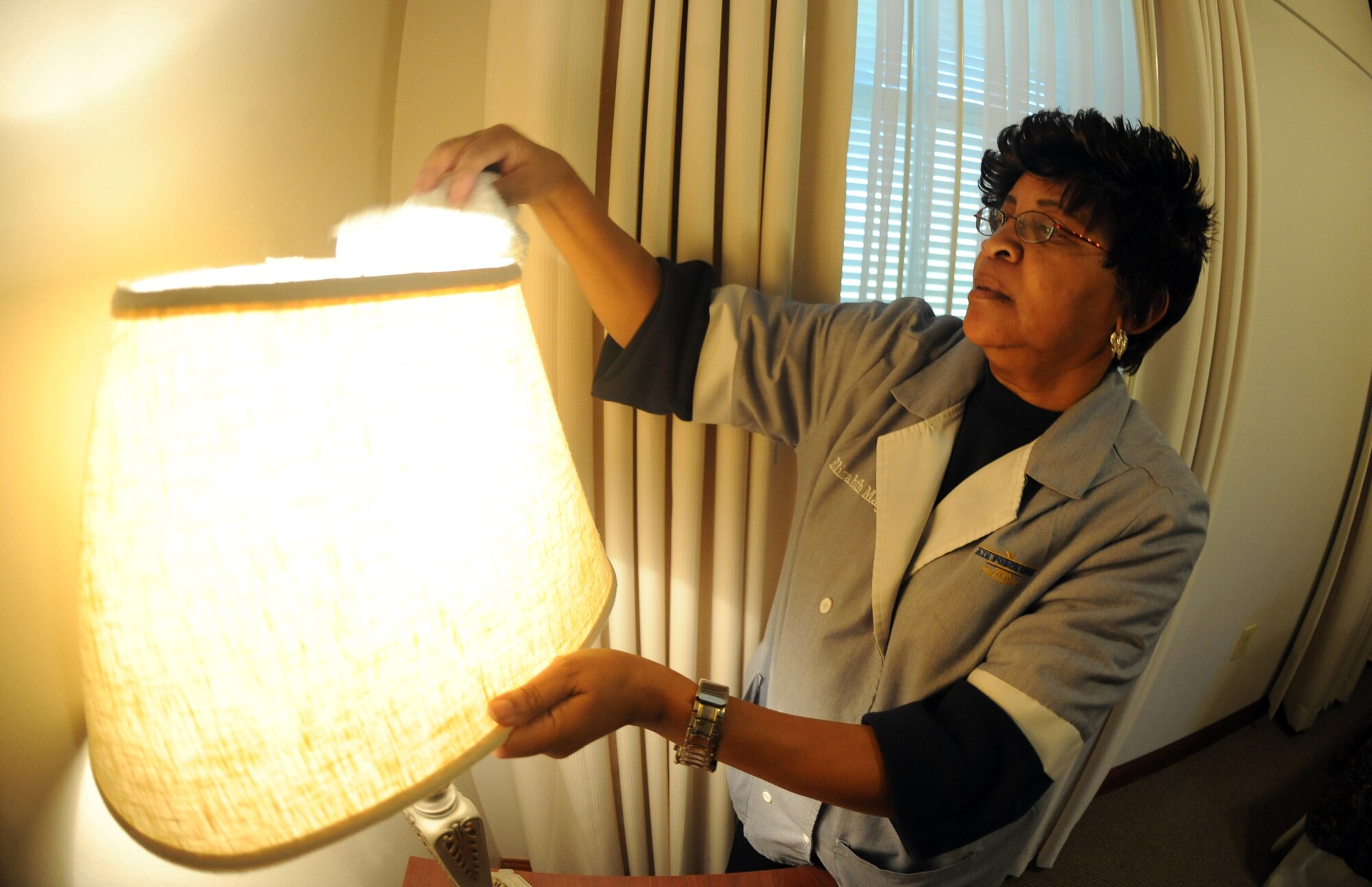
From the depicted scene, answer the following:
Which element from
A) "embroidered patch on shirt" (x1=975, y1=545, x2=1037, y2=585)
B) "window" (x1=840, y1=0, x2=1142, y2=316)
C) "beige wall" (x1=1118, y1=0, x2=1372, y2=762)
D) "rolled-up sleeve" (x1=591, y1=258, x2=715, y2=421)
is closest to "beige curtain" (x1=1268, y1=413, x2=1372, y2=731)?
"beige wall" (x1=1118, y1=0, x2=1372, y2=762)

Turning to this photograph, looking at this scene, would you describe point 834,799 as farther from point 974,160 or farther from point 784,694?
point 974,160

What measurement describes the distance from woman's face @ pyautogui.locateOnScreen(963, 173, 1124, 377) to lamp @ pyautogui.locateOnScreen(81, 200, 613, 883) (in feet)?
2.41

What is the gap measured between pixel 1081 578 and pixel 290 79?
1.16 m

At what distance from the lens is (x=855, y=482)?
94cm

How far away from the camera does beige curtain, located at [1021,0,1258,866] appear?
1.36 meters

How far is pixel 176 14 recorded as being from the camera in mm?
625

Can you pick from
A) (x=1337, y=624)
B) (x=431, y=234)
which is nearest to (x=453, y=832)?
(x=431, y=234)

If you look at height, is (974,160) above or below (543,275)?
above

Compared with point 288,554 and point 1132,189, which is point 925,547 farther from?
point 288,554

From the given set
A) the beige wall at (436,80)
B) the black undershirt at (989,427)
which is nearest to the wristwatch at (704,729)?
the black undershirt at (989,427)

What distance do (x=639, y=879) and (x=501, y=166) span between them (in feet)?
3.24

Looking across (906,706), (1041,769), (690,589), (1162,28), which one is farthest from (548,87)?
(1162,28)

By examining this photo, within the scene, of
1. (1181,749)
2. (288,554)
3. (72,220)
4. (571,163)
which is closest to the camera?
(288,554)

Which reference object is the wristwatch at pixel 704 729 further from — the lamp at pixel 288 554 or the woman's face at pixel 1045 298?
the woman's face at pixel 1045 298
